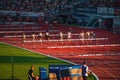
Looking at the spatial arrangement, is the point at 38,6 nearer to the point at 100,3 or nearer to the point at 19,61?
the point at 100,3

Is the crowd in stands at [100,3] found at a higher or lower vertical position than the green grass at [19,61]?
higher

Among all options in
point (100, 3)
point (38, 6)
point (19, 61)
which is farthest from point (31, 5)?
point (19, 61)

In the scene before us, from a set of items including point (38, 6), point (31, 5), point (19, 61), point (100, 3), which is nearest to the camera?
point (19, 61)

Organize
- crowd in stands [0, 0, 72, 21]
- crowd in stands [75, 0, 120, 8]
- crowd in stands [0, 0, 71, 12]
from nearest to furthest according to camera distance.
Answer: crowd in stands [75, 0, 120, 8]
crowd in stands [0, 0, 72, 21]
crowd in stands [0, 0, 71, 12]

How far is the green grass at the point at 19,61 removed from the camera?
23.6 m

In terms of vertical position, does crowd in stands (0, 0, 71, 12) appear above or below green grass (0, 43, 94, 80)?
above

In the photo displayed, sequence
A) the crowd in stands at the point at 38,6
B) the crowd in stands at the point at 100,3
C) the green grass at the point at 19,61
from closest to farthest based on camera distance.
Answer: the green grass at the point at 19,61 → the crowd in stands at the point at 100,3 → the crowd in stands at the point at 38,6

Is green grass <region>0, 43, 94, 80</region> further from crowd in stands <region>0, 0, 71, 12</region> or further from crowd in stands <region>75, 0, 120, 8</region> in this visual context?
crowd in stands <region>0, 0, 71, 12</region>

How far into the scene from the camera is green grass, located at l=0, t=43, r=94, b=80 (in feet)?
77.5

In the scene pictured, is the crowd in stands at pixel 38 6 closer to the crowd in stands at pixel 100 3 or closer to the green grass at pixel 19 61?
the crowd in stands at pixel 100 3

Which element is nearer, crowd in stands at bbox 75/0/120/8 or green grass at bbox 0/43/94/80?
green grass at bbox 0/43/94/80

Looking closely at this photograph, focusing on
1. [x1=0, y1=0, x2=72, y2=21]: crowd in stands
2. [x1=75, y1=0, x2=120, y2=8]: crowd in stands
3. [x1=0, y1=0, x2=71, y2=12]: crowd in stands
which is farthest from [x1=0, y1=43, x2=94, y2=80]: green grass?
[x1=0, y1=0, x2=71, y2=12]: crowd in stands

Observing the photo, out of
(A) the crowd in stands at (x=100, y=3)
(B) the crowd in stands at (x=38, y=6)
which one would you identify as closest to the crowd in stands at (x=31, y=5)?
Answer: (B) the crowd in stands at (x=38, y=6)

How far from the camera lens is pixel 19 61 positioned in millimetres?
28266
